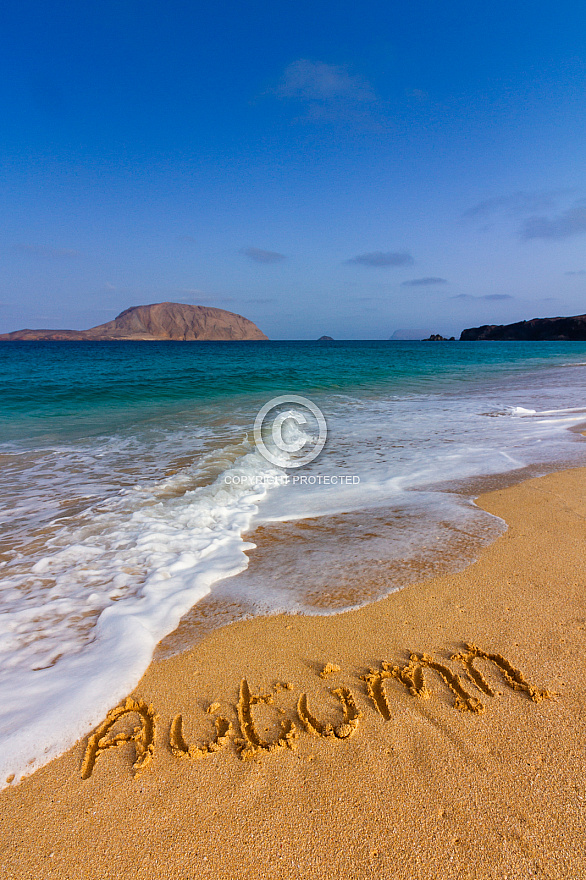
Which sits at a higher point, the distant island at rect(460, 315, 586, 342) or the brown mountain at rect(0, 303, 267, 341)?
the brown mountain at rect(0, 303, 267, 341)

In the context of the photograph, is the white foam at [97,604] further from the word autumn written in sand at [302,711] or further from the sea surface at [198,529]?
the word autumn written in sand at [302,711]

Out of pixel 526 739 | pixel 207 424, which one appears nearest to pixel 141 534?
pixel 526 739

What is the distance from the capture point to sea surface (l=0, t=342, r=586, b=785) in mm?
2354

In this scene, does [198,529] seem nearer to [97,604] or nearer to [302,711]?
[97,604]

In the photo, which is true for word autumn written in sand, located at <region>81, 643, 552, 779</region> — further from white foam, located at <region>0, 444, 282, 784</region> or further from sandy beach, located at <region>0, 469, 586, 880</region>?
white foam, located at <region>0, 444, 282, 784</region>

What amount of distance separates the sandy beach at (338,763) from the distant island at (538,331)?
10288 centimetres

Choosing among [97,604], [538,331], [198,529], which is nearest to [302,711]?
[97,604]

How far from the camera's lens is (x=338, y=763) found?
1.65 meters

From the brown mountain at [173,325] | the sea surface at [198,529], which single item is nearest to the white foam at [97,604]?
the sea surface at [198,529]

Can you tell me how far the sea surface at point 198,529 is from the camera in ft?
7.72

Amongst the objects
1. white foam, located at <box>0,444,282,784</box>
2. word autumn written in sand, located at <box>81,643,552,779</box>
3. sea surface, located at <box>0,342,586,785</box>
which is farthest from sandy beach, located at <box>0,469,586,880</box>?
sea surface, located at <box>0,342,586,785</box>

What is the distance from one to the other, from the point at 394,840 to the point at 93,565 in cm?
283

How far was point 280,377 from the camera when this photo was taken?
22.6m

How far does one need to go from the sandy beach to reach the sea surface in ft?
0.93
